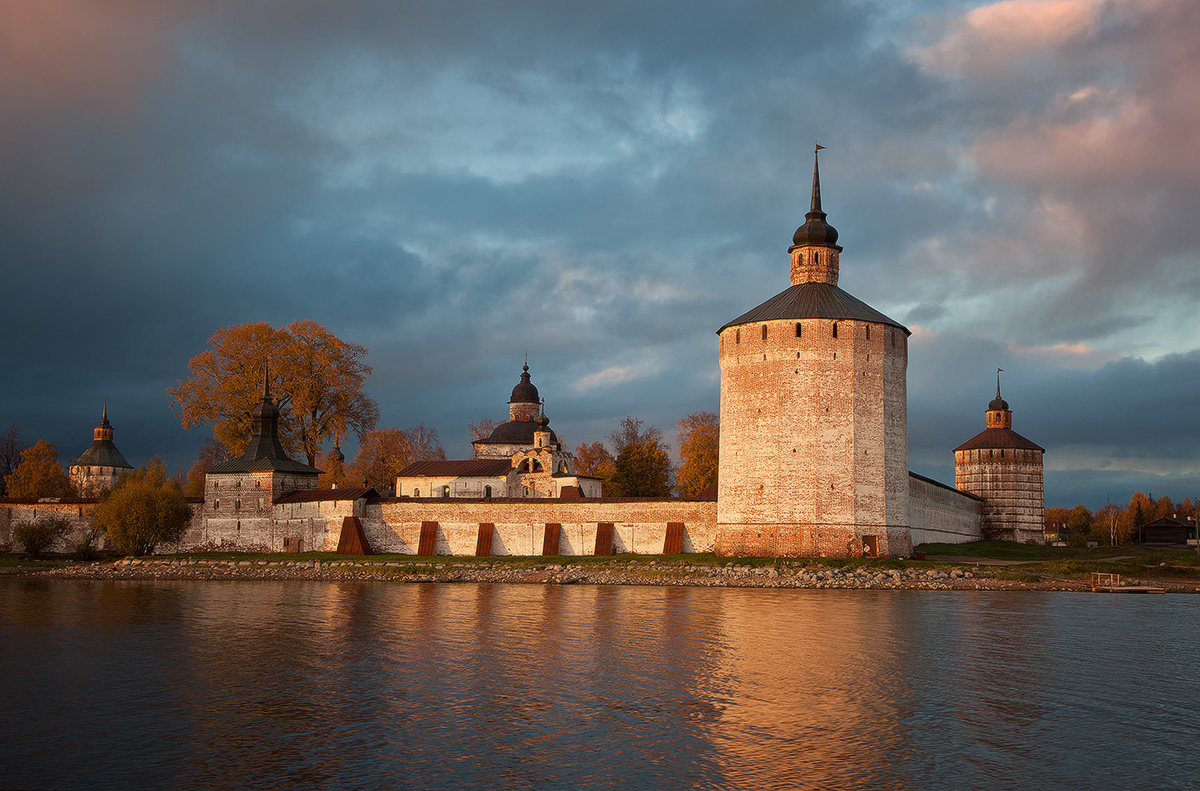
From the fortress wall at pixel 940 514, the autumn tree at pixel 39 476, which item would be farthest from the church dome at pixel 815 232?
the autumn tree at pixel 39 476

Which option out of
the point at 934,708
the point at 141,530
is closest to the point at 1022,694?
the point at 934,708

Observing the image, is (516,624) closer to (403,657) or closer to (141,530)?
(403,657)

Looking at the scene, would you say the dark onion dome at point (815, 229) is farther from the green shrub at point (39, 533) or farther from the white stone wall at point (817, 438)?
the green shrub at point (39, 533)

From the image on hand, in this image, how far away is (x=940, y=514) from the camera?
3603 cm

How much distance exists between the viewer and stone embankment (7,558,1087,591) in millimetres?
25969

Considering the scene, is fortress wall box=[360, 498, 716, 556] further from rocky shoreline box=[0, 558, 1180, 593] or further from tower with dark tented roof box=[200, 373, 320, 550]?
tower with dark tented roof box=[200, 373, 320, 550]

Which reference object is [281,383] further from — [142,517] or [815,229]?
[815,229]

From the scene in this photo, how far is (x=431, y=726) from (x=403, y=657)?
4279mm

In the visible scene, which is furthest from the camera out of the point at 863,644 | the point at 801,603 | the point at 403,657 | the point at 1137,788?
the point at 801,603

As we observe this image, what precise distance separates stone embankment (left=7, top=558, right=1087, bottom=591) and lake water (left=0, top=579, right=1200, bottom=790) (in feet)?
16.3

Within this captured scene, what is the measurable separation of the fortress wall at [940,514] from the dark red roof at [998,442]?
110 inches

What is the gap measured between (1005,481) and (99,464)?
4900 centimetres

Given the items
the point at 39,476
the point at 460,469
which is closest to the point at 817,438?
the point at 460,469

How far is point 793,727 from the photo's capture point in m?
10.7
